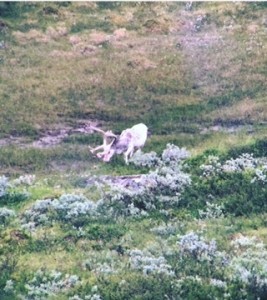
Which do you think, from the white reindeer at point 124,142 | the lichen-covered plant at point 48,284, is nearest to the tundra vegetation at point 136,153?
the lichen-covered plant at point 48,284

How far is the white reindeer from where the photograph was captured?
90.3 ft

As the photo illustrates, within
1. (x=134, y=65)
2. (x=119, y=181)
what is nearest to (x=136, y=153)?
(x=119, y=181)

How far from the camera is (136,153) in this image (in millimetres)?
27375

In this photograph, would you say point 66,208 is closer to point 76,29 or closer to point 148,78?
point 148,78

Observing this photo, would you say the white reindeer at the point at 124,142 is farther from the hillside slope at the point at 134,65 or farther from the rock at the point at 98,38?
the rock at the point at 98,38

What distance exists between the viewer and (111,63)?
34.3 meters

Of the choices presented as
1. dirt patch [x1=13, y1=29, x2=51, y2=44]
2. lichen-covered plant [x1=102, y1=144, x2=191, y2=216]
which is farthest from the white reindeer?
dirt patch [x1=13, y1=29, x2=51, y2=44]

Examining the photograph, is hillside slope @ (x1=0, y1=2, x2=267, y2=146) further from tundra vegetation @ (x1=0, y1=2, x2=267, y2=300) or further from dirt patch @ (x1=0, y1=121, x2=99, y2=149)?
dirt patch @ (x1=0, y1=121, x2=99, y2=149)

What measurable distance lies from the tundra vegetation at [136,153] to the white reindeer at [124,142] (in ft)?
1.07

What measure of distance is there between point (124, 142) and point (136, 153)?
2.51 ft

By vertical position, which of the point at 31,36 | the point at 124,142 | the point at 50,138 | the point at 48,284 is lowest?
the point at 48,284

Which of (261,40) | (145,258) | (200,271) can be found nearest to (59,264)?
(145,258)

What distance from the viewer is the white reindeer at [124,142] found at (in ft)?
90.3

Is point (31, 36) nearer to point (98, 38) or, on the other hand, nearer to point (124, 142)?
point (98, 38)
